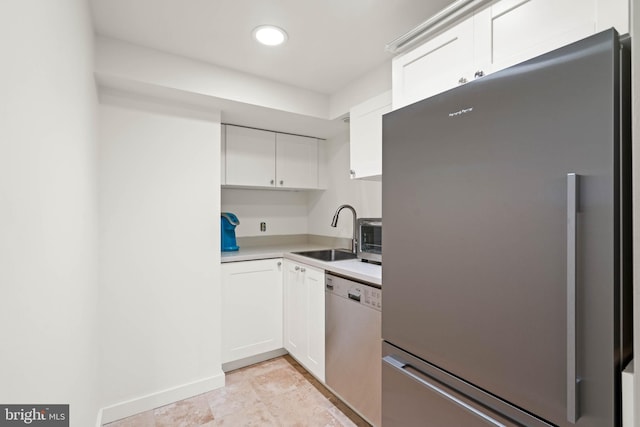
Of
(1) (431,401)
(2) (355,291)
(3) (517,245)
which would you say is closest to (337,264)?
(2) (355,291)

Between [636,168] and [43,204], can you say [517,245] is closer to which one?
[636,168]

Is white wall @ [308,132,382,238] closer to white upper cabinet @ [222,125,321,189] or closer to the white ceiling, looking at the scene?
white upper cabinet @ [222,125,321,189]

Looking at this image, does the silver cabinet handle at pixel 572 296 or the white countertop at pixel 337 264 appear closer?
the silver cabinet handle at pixel 572 296

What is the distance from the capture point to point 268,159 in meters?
2.79

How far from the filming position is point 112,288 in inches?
73.8

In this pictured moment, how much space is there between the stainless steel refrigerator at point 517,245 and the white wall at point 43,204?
1.15 meters

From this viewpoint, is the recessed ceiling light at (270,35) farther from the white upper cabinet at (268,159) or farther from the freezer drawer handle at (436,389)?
the freezer drawer handle at (436,389)


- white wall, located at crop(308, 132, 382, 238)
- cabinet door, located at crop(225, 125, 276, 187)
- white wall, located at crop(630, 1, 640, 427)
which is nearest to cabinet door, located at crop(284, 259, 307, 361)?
white wall, located at crop(308, 132, 382, 238)

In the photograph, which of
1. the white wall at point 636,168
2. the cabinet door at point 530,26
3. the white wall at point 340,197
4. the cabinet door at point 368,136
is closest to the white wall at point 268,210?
the white wall at point 340,197

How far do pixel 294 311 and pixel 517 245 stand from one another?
1845 mm

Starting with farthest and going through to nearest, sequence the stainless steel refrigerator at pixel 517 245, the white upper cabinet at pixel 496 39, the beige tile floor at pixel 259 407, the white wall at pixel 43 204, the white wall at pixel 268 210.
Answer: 1. the white wall at pixel 268 210
2. the beige tile floor at pixel 259 407
3. the white upper cabinet at pixel 496 39
4. the stainless steel refrigerator at pixel 517 245
5. the white wall at pixel 43 204

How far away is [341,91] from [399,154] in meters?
1.38

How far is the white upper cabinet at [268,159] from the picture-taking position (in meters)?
2.61

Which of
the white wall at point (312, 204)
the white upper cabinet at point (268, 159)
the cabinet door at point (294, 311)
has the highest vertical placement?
the white upper cabinet at point (268, 159)
